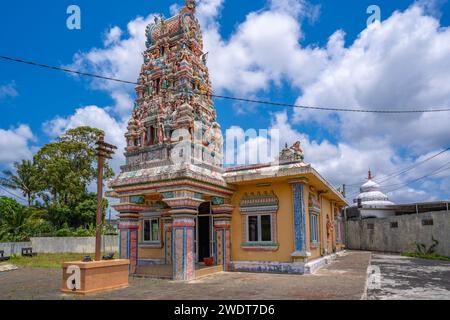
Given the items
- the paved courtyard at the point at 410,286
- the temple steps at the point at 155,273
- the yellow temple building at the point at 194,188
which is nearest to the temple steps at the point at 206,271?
the yellow temple building at the point at 194,188

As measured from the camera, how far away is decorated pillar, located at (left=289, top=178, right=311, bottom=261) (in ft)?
39.5

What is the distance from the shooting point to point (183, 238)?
11.2 m

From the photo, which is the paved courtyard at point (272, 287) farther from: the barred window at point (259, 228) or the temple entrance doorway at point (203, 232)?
the temple entrance doorway at point (203, 232)

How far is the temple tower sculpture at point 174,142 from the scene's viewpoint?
37.4 feet

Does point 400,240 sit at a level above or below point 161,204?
below

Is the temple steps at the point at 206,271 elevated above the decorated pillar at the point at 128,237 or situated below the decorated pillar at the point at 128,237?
below

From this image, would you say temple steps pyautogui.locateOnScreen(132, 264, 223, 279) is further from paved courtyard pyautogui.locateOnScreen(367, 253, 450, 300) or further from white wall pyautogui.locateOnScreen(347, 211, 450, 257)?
white wall pyautogui.locateOnScreen(347, 211, 450, 257)

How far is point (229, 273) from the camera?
42.2 ft

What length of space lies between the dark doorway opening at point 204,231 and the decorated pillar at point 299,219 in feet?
12.9

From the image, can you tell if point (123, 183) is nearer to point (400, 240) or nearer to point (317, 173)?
point (317, 173)

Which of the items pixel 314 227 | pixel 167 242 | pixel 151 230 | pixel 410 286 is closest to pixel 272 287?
pixel 410 286

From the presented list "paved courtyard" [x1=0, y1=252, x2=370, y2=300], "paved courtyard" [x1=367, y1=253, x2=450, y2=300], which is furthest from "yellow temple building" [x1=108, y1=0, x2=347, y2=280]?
"paved courtyard" [x1=367, y1=253, x2=450, y2=300]
